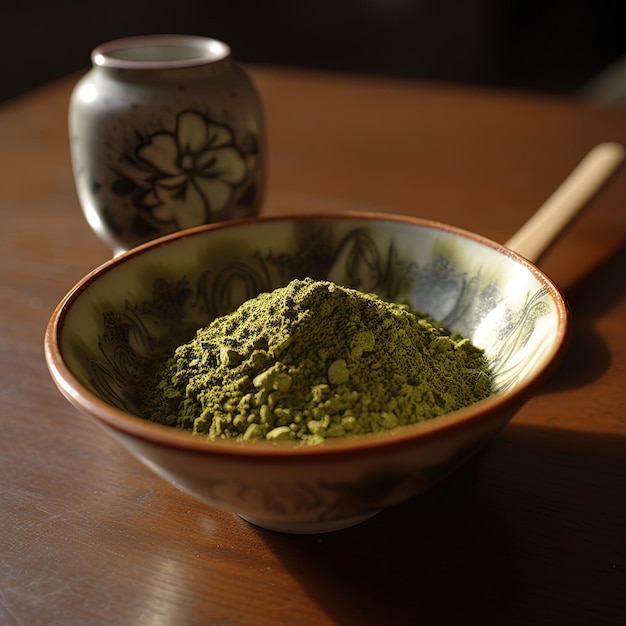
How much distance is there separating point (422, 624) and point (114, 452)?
227 millimetres

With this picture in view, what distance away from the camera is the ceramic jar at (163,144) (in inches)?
24.8

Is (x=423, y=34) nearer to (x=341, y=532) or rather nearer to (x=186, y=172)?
(x=186, y=172)

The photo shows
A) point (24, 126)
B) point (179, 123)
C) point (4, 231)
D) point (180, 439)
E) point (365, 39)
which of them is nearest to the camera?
point (180, 439)

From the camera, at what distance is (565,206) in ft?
2.23

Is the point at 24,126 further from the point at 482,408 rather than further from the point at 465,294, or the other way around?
the point at 482,408

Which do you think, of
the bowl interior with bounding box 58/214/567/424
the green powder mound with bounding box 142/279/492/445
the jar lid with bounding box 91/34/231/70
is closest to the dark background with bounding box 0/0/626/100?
the jar lid with bounding box 91/34/231/70

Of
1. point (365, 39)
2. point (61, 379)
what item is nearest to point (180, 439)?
point (61, 379)

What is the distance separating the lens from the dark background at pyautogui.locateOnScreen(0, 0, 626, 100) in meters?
2.50

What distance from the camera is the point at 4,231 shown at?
81cm

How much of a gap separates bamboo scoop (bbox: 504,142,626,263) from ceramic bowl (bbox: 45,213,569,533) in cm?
11

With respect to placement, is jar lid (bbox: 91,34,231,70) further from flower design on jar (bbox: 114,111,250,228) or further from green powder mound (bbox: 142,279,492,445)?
green powder mound (bbox: 142,279,492,445)

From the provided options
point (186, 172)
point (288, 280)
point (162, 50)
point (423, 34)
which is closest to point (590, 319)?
point (288, 280)

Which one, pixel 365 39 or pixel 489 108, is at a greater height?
pixel 489 108

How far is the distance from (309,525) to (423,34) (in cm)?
246
